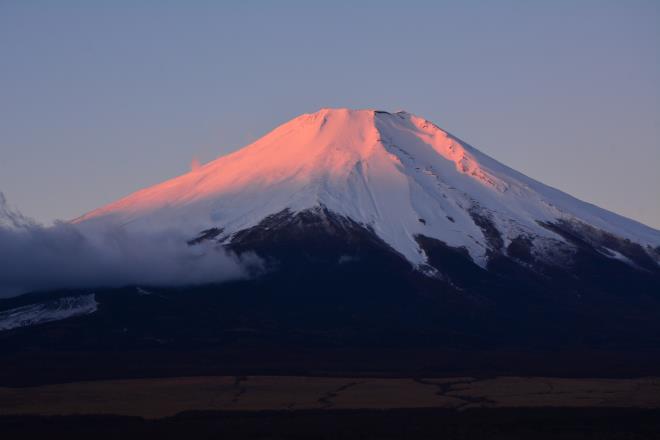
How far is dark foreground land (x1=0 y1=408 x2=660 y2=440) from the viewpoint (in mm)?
69000

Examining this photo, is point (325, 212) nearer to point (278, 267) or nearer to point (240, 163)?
point (278, 267)

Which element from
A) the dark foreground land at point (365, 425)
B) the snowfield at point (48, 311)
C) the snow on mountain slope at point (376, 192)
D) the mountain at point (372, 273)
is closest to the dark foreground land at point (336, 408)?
the dark foreground land at point (365, 425)

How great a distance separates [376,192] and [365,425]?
90.4 meters

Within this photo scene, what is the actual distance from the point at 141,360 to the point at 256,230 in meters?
47.7

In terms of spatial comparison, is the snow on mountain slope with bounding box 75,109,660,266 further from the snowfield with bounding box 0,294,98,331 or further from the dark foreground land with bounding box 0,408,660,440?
the dark foreground land with bounding box 0,408,660,440

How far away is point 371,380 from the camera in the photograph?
316 feet

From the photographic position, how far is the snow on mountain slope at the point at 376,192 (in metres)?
156

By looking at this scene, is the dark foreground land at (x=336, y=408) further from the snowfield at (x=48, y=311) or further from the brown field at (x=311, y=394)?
the snowfield at (x=48, y=311)

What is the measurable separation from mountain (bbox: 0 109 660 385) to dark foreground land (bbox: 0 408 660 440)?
24.9 m

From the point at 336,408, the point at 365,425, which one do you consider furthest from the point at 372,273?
the point at 365,425

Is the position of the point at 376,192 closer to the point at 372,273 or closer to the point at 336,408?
A: the point at 372,273

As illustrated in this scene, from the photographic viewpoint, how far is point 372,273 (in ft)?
465

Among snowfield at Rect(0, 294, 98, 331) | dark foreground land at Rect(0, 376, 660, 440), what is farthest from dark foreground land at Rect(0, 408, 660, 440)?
snowfield at Rect(0, 294, 98, 331)

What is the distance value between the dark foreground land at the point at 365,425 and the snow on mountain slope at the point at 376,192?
6955 cm
